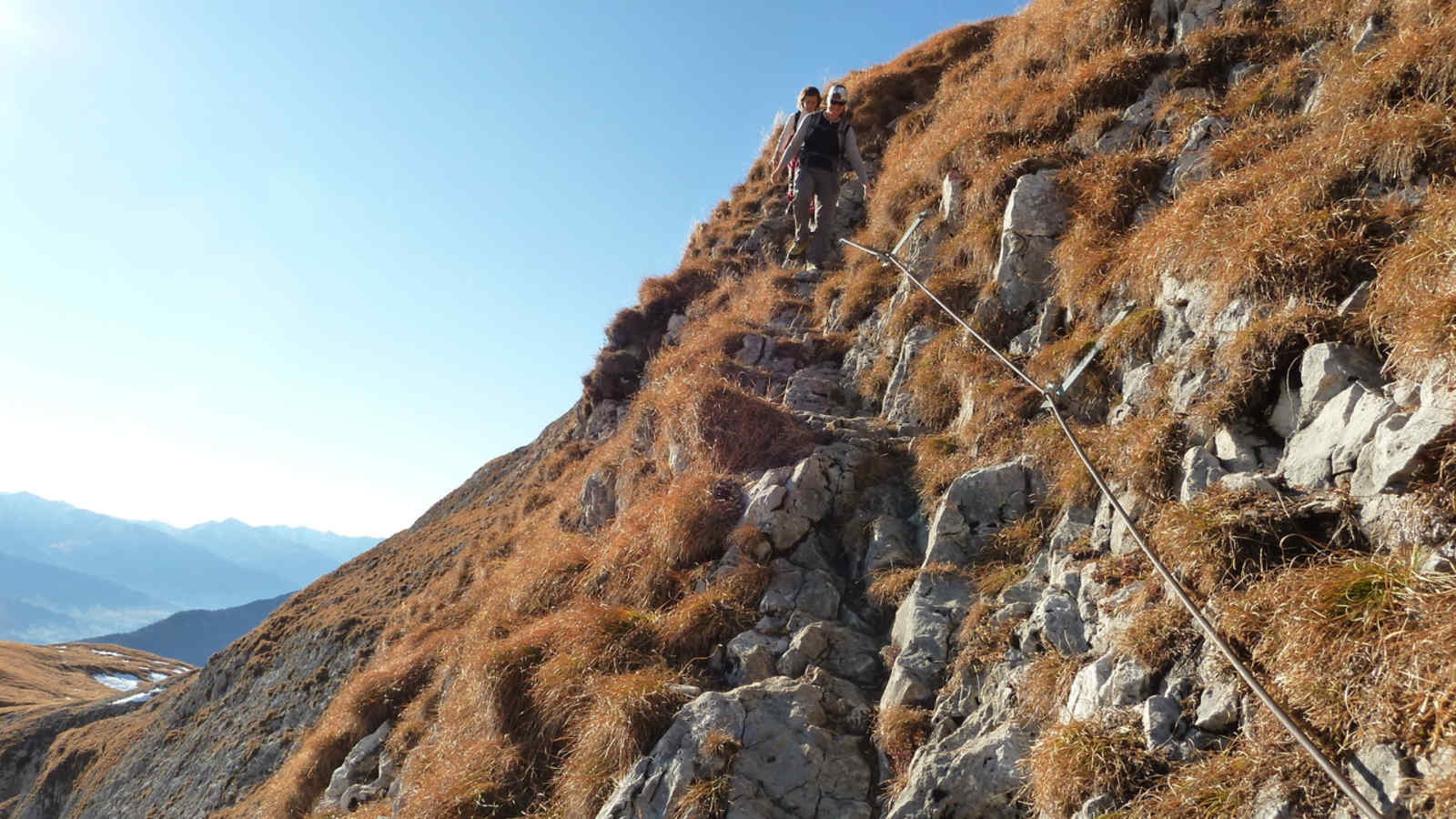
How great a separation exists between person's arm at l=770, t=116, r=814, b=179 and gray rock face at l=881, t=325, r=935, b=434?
5049 mm

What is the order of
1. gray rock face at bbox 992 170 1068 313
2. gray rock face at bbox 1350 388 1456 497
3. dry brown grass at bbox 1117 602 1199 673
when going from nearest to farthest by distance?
1. gray rock face at bbox 1350 388 1456 497
2. dry brown grass at bbox 1117 602 1199 673
3. gray rock face at bbox 992 170 1068 313

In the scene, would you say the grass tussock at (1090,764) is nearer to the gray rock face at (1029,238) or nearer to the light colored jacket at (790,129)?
the gray rock face at (1029,238)

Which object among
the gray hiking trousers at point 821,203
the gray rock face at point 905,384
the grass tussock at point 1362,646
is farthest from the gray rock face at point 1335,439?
the gray hiking trousers at point 821,203

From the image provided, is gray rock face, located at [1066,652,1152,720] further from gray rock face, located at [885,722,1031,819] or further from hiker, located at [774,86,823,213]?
hiker, located at [774,86,823,213]

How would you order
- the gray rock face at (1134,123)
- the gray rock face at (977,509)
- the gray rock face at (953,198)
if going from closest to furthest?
the gray rock face at (977,509) → the gray rock face at (1134,123) → the gray rock face at (953,198)

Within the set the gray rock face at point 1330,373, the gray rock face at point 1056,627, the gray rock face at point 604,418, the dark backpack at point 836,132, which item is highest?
the dark backpack at point 836,132

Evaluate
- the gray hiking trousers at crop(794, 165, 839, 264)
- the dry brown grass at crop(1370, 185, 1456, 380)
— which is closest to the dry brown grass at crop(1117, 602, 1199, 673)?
the dry brown grass at crop(1370, 185, 1456, 380)

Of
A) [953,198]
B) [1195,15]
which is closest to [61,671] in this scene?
[953,198]

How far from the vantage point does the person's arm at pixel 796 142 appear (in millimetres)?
15246

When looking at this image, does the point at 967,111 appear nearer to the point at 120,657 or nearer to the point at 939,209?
the point at 939,209

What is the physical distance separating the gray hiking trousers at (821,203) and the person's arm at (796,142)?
43 centimetres

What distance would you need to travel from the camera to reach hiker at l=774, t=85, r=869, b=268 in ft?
49.6

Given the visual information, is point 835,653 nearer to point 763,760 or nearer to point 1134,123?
point 763,760

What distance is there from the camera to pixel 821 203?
16516 millimetres
